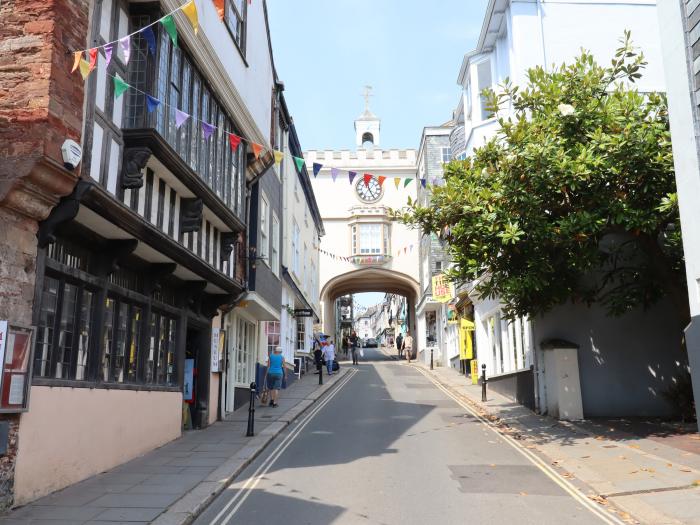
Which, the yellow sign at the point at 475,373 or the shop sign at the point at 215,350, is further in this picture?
the yellow sign at the point at 475,373

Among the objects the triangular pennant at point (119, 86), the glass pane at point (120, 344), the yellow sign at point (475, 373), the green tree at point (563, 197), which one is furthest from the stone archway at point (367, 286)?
the triangular pennant at point (119, 86)

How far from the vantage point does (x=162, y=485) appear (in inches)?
329

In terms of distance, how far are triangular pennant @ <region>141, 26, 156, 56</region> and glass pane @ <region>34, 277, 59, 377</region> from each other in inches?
137

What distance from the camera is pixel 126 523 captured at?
6566mm

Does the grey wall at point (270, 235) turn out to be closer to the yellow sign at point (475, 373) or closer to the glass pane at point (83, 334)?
the glass pane at point (83, 334)

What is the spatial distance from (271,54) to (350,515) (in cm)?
1374

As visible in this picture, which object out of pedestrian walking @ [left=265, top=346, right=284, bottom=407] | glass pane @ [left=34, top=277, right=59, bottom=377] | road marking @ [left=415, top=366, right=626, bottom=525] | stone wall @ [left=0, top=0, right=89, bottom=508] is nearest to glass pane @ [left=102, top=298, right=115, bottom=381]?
glass pane @ [left=34, top=277, right=59, bottom=377]

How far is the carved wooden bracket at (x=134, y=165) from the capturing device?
8992 millimetres

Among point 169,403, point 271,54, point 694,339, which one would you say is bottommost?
point 169,403

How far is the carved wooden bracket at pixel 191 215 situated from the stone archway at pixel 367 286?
31307mm

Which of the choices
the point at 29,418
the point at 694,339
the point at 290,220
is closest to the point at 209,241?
the point at 29,418

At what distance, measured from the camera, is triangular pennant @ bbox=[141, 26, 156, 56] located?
8.83 metres

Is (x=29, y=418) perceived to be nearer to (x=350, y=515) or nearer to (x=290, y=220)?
(x=350, y=515)


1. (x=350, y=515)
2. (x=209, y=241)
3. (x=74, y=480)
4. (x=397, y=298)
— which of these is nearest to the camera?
(x=350, y=515)
